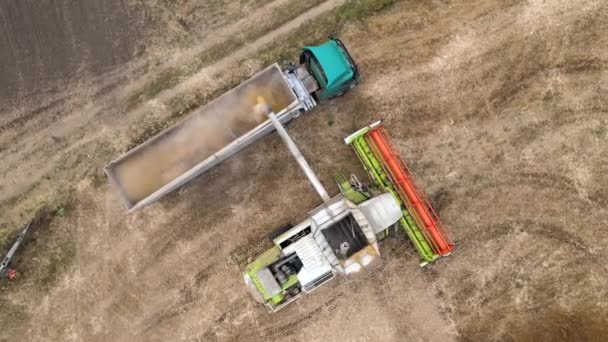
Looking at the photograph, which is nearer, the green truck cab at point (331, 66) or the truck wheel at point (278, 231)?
the green truck cab at point (331, 66)

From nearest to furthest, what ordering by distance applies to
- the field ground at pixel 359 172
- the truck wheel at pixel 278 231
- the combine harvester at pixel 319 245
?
1. the combine harvester at pixel 319 245
2. the field ground at pixel 359 172
3. the truck wheel at pixel 278 231

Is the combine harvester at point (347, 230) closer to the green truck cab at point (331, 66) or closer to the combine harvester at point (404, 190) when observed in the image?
the combine harvester at point (404, 190)

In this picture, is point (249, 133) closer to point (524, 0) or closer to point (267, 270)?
point (267, 270)

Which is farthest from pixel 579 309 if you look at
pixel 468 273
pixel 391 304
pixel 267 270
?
pixel 267 270

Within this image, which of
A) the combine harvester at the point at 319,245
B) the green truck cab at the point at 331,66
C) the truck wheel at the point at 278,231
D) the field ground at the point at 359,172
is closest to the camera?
the combine harvester at the point at 319,245

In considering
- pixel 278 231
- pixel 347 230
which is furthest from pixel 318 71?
pixel 278 231

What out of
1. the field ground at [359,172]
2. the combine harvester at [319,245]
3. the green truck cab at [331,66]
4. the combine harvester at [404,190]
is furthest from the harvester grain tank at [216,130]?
the combine harvester at [404,190]

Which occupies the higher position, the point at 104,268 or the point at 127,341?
the point at 104,268
